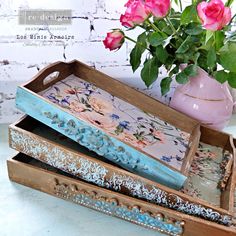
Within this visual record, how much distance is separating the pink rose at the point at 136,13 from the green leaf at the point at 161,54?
0.08m

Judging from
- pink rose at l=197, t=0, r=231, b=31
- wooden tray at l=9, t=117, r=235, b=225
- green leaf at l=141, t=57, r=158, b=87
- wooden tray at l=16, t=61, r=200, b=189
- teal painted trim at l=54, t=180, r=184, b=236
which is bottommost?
teal painted trim at l=54, t=180, r=184, b=236

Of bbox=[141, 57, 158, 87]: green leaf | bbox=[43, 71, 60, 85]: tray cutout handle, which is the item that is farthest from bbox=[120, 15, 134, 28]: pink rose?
bbox=[43, 71, 60, 85]: tray cutout handle

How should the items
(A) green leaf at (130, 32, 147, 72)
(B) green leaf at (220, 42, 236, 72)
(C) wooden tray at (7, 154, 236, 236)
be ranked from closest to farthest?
(C) wooden tray at (7, 154, 236, 236), (B) green leaf at (220, 42, 236, 72), (A) green leaf at (130, 32, 147, 72)

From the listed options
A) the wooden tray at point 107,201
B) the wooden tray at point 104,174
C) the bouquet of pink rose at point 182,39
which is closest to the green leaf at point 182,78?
the bouquet of pink rose at point 182,39

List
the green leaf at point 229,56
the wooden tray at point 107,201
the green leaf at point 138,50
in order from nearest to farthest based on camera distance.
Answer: the wooden tray at point 107,201 → the green leaf at point 229,56 → the green leaf at point 138,50

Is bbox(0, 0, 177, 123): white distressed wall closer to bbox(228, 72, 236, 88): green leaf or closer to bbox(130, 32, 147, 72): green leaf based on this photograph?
bbox(130, 32, 147, 72): green leaf

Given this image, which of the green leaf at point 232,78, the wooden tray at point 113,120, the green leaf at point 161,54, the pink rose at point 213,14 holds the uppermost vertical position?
the pink rose at point 213,14

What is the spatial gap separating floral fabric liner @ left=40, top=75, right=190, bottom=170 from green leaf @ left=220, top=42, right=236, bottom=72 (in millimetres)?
199

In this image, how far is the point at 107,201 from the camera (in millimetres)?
825

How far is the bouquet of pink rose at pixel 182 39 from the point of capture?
87 centimetres

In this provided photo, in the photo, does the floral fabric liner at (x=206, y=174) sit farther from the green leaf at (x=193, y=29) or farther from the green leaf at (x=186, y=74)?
the green leaf at (x=193, y=29)

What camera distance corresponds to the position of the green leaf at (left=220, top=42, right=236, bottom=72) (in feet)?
2.89

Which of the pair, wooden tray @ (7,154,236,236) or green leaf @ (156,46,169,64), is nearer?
wooden tray @ (7,154,236,236)

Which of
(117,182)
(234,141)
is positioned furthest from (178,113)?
(117,182)
